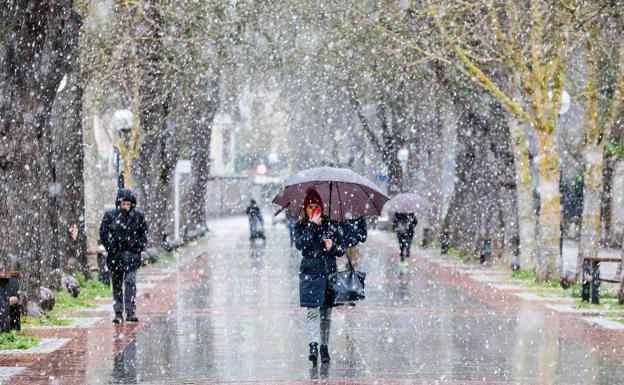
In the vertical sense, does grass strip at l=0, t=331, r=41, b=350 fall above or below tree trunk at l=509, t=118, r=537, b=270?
below

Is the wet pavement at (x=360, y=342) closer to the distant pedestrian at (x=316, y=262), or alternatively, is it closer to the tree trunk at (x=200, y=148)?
the distant pedestrian at (x=316, y=262)

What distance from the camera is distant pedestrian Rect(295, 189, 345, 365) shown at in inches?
470

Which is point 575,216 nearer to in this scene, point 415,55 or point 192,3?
point 415,55

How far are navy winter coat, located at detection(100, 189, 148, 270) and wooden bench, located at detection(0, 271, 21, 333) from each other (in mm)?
1611

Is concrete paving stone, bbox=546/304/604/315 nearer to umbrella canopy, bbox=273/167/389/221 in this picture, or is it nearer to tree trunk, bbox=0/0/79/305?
umbrella canopy, bbox=273/167/389/221

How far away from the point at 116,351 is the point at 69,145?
38.3ft

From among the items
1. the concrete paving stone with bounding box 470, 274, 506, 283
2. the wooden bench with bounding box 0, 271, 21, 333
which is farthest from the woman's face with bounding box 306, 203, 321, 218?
the concrete paving stone with bounding box 470, 274, 506, 283

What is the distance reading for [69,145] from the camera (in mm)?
24531

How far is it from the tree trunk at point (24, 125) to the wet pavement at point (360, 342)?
1.62 meters

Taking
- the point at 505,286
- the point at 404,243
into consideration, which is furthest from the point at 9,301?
the point at 404,243

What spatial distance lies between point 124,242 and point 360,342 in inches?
160

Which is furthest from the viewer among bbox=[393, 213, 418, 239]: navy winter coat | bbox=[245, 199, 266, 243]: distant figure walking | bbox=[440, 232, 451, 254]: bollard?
bbox=[245, 199, 266, 243]: distant figure walking

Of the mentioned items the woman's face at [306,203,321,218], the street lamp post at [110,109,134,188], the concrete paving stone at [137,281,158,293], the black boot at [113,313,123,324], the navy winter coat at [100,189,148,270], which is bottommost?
the concrete paving stone at [137,281,158,293]

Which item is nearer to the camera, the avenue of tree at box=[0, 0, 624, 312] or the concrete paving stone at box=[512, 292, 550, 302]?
the avenue of tree at box=[0, 0, 624, 312]
